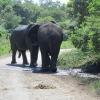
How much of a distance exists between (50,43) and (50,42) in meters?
0.05

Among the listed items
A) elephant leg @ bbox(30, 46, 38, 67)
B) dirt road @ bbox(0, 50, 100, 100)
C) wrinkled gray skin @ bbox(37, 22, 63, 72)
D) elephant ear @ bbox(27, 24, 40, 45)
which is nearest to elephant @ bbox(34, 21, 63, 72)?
wrinkled gray skin @ bbox(37, 22, 63, 72)

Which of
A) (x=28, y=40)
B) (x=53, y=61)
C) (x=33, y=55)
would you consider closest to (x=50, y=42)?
(x=53, y=61)

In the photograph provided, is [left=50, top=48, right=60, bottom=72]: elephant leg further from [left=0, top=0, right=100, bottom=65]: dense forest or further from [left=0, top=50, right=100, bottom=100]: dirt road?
[left=0, top=50, right=100, bottom=100]: dirt road

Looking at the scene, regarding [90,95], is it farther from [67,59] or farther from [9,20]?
[9,20]

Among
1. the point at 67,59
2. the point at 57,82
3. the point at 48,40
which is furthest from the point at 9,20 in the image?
the point at 57,82

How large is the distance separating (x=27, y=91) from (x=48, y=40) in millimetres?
6845

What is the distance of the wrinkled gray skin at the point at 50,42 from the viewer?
17859mm

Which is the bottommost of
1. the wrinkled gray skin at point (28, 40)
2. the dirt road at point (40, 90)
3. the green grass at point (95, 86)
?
the green grass at point (95, 86)

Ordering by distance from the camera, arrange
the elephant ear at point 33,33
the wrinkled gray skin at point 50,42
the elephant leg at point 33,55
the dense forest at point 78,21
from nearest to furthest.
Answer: the dense forest at point 78,21
the wrinkled gray skin at point 50,42
the elephant ear at point 33,33
the elephant leg at point 33,55

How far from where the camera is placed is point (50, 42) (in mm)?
17859

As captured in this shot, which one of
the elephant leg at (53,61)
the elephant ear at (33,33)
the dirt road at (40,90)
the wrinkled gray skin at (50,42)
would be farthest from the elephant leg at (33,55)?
the dirt road at (40,90)

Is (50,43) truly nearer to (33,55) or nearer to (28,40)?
(33,55)

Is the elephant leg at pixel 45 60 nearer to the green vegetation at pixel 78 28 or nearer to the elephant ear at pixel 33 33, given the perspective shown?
the elephant ear at pixel 33 33

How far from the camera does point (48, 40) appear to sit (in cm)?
1792
